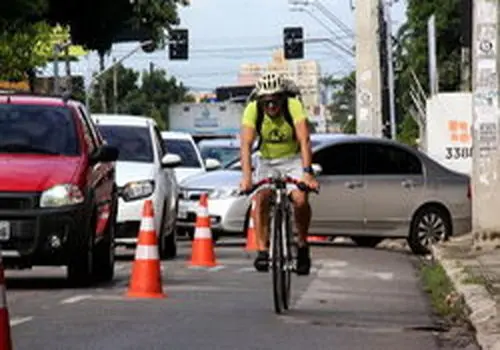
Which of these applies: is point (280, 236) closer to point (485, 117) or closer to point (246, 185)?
point (246, 185)

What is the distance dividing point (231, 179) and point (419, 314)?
35.5ft

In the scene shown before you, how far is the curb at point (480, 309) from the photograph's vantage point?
31.7 ft

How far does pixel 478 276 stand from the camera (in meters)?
14.0

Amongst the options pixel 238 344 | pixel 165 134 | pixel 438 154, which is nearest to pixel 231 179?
pixel 165 134

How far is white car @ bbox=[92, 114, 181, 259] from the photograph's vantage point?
17.5 m

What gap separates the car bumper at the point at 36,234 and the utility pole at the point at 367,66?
27006 mm

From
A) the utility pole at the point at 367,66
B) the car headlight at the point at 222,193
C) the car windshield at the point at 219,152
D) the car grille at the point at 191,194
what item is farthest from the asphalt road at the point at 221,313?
the utility pole at the point at 367,66

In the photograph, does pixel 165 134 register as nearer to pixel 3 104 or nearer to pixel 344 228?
pixel 344 228

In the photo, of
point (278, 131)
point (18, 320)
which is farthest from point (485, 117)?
point (18, 320)

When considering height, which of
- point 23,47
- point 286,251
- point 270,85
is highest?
point 23,47

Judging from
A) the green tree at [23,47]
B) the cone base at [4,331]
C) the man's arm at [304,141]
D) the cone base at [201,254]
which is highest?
the green tree at [23,47]

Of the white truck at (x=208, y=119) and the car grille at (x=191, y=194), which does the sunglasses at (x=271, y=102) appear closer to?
the car grille at (x=191, y=194)

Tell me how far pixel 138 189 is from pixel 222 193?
15.2 feet

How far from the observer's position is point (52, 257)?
42.0ft
